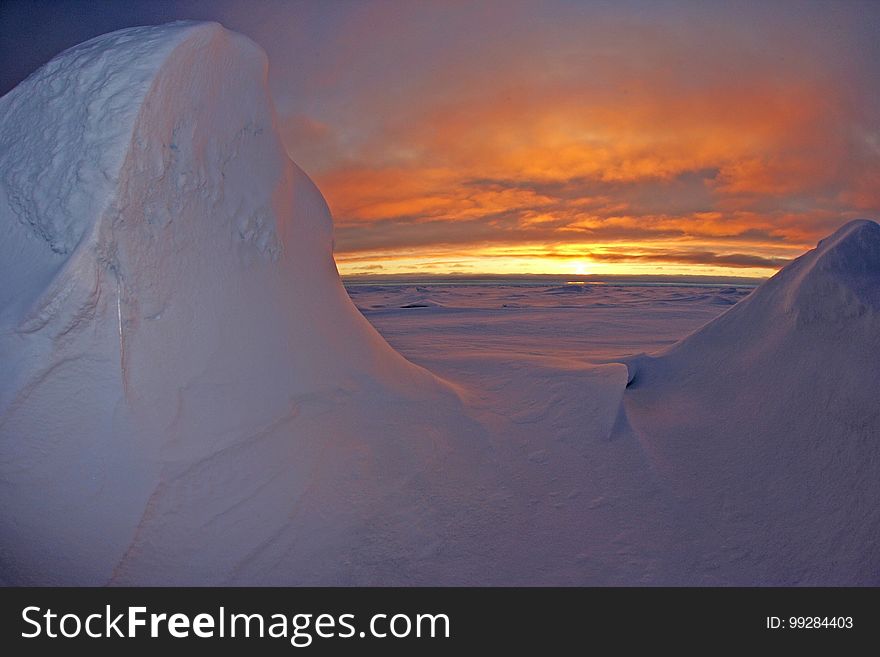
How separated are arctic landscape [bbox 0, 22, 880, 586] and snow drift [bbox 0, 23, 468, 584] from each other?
0.01 m

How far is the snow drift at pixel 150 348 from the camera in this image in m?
1.96

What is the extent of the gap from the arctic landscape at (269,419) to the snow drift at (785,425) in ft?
0.05

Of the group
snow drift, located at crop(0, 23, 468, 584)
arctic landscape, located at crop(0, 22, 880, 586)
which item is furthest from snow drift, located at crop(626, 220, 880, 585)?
snow drift, located at crop(0, 23, 468, 584)

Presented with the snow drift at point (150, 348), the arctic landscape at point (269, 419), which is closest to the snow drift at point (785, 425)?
the arctic landscape at point (269, 419)

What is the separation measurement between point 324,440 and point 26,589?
1.32 metres

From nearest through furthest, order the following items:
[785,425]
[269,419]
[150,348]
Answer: [150,348]
[269,419]
[785,425]

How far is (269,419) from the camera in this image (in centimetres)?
255

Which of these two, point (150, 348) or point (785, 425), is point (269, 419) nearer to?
point (150, 348)

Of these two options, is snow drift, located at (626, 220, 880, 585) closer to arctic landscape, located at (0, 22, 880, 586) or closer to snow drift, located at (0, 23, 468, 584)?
arctic landscape, located at (0, 22, 880, 586)

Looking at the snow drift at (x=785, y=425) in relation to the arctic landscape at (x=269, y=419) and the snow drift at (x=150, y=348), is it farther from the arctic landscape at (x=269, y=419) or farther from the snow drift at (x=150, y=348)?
the snow drift at (x=150, y=348)

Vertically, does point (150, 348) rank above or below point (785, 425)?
above

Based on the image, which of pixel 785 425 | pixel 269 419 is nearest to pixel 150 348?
pixel 269 419

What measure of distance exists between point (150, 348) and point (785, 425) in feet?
12.0

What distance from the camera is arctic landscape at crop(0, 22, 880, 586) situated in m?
1.99
